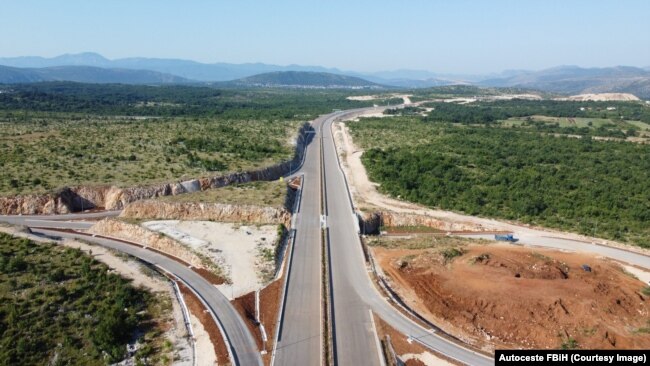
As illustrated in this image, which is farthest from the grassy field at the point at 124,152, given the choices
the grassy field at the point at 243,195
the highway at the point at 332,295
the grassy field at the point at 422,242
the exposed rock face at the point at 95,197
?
the grassy field at the point at 422,242

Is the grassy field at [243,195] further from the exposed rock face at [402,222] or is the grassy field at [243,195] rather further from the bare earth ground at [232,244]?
the exposed rock face at [402,222]

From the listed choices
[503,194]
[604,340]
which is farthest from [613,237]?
[604,340]

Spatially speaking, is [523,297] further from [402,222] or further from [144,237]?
[144,237]

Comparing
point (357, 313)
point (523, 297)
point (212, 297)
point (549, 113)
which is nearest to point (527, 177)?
point (523, 297)

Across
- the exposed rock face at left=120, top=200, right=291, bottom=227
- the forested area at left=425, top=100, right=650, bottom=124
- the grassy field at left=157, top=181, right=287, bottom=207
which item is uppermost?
the forested area at left=425, top=100, right=650, bottom=124

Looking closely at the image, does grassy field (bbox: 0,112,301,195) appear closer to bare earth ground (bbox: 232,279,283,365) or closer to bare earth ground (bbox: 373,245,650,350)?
bare earth ground (bbox: 232,279,283,365)

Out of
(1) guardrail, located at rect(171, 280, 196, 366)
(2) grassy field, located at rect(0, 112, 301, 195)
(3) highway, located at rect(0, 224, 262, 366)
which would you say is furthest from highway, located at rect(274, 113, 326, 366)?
(2) grassy field, located at rect(0, 112, 301, 195)

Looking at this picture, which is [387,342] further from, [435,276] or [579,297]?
[579,297]
